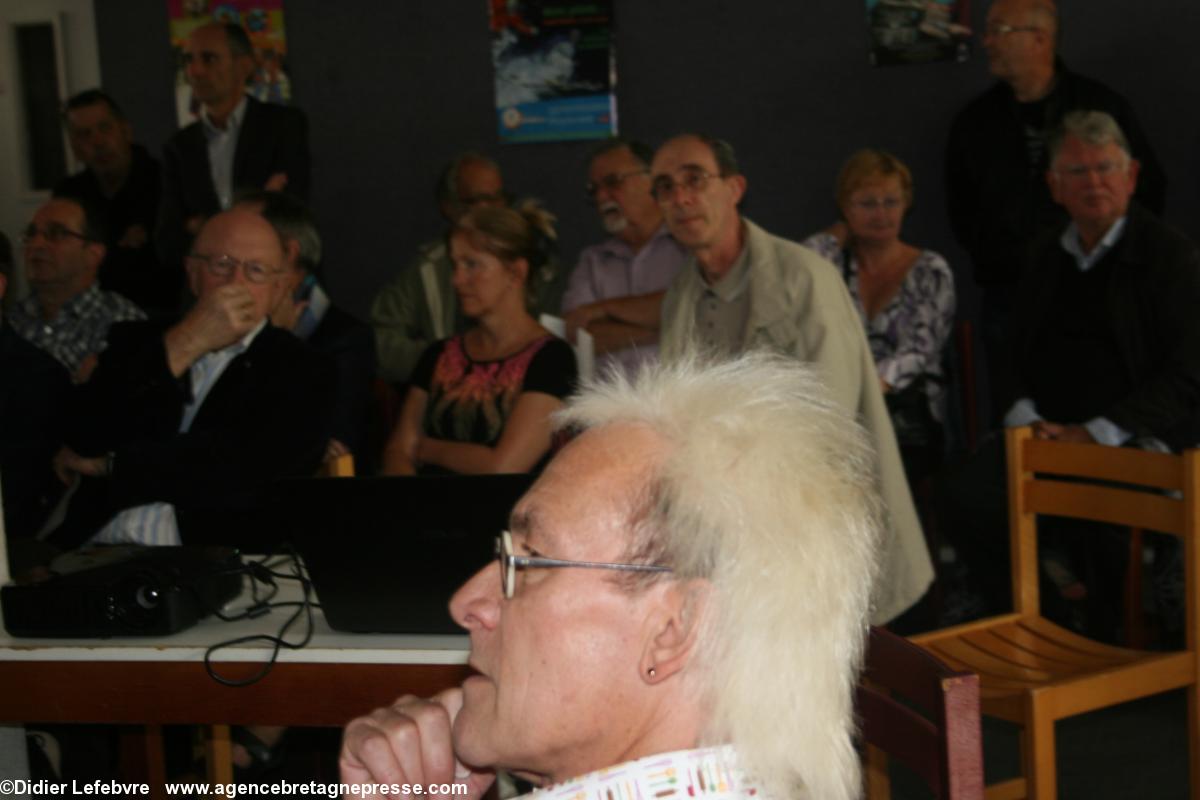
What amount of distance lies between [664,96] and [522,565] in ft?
15.2

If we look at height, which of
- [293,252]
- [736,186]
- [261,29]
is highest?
[261,29]

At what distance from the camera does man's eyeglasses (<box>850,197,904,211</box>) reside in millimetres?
4637

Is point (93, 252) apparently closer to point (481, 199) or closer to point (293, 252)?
point (293, 252)

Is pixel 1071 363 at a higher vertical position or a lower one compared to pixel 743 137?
lower

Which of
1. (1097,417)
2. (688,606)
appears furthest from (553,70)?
(688,606)

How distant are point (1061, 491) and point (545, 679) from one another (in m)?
1.94

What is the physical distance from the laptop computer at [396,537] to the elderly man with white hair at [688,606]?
48cm

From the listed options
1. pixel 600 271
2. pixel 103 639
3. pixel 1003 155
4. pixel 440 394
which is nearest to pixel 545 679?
pixel 103 639

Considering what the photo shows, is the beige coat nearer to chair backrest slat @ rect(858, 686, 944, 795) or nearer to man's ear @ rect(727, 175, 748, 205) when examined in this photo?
man's ear @ rect(727, 175, 748, 205)

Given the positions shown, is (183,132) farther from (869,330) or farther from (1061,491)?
(1061,491)

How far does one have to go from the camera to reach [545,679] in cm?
131

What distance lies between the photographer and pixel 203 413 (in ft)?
9.56

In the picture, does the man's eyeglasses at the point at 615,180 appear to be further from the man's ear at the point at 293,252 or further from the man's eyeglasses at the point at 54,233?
the man's eyeglasses at the point at 54,233

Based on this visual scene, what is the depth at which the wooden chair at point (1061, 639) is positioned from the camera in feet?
8.32
